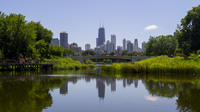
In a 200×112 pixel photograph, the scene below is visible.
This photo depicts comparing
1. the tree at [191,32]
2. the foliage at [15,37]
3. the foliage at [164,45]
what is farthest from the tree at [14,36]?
the foliage at [164,45]

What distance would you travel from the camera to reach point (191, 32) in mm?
56031

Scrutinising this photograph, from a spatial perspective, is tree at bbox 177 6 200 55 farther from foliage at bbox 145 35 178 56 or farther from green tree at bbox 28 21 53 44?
foliage at bbox 145 35 178 56

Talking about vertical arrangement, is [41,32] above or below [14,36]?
above

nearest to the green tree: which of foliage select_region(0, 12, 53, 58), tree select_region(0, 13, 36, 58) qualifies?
foliage select_region(0, 12, 53, 58)

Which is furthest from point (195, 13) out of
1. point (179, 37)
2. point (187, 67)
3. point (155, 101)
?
point (155, 101)

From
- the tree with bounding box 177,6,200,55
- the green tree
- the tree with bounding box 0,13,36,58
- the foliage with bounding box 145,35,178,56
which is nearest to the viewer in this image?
the tree with bounding box 0,13,36,58

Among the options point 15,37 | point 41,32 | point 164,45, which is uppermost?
point 41,32

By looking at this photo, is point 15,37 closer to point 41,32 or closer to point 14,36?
point 14,36

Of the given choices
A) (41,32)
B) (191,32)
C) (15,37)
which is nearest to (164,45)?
(191,32)

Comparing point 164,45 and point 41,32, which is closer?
point 41,32

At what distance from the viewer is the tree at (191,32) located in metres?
54.9

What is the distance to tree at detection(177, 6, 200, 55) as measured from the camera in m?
54.9

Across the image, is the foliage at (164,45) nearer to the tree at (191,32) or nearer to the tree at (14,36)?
the tree at (191,32)

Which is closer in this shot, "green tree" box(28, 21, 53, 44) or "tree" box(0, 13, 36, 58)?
"tree" box(0, 13, 36, 58)
